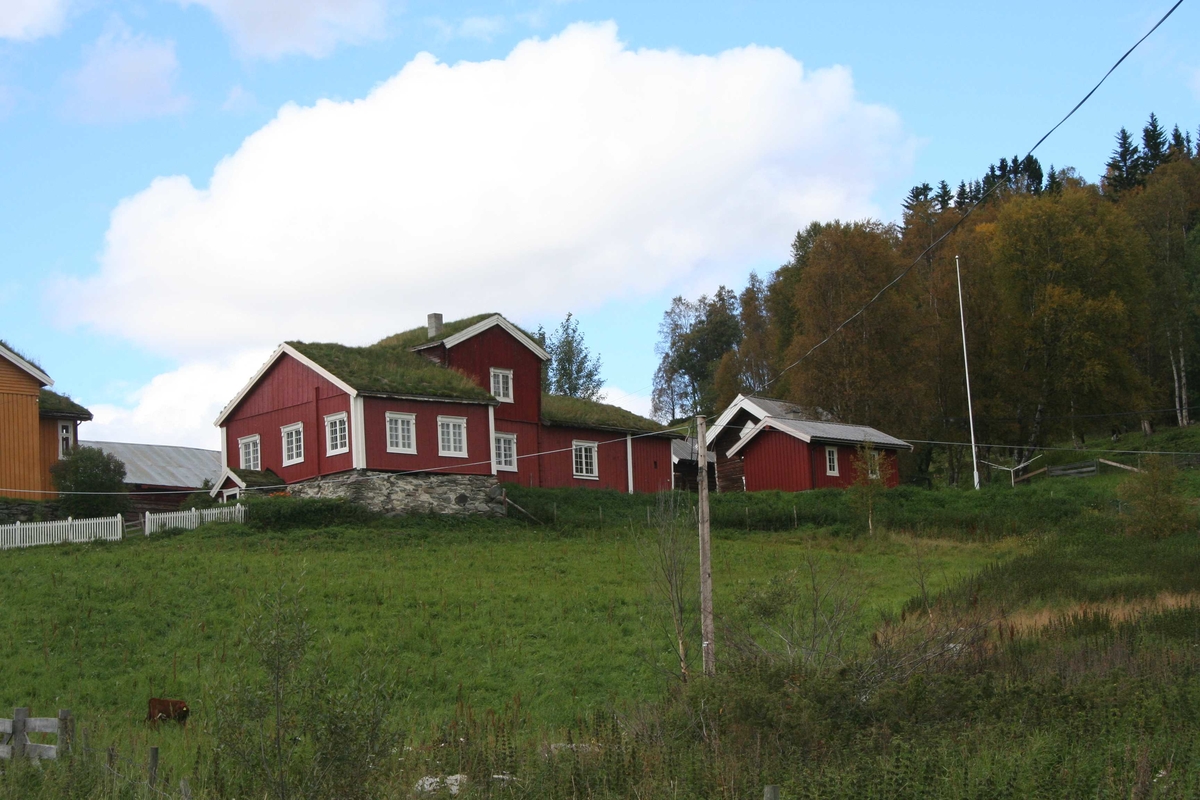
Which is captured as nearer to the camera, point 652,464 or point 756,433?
point 652,464

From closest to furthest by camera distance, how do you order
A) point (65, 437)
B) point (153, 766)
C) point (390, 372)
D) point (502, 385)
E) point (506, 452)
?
point (153, 766), point (390, 372), point (65, 437), point (506, 452), point (502, 385)

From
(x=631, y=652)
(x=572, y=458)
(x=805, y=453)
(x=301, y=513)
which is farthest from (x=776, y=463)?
(x=631, y=652)

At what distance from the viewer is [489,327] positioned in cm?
4234

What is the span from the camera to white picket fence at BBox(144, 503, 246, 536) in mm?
33188

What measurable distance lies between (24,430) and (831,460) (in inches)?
1133

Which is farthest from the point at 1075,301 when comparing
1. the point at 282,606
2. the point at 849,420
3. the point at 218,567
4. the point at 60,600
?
the point at 282,606

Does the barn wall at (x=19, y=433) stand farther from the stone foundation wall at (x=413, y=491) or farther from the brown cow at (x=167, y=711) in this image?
the brown cow at (x=167, y=711)

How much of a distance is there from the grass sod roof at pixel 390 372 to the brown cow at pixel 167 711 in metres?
20.0

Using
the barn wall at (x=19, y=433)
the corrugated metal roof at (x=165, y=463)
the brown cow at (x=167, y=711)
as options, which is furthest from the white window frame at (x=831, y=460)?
the brown cow at (x=167, y=711)

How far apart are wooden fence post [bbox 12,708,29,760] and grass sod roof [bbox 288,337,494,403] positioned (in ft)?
76.5

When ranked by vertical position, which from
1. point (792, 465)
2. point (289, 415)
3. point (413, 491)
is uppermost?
point (289, 415)

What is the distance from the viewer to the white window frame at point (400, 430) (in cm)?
3681

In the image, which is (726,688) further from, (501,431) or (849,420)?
(849,420)

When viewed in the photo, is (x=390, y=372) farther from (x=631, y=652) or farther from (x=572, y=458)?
(x=631, y=652)
